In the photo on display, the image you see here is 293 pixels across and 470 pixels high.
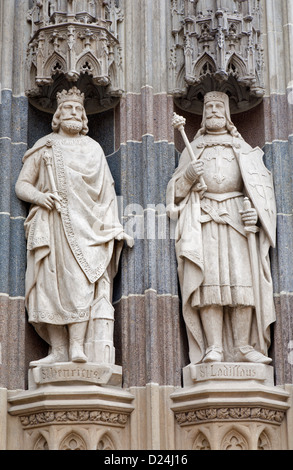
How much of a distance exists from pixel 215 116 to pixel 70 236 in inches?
80.5

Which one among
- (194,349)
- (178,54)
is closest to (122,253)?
(194,349)

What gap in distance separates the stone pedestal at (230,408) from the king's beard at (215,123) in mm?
2565

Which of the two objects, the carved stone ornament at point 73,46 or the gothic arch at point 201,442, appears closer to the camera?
the gothic arch at point 201,442

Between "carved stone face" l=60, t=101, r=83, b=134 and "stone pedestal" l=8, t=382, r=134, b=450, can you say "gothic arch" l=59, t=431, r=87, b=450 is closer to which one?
"stone pedestal" l=8, t=382, r=134, b=450

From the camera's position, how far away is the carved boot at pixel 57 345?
1118 centimetres

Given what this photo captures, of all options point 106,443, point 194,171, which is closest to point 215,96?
point 194,171

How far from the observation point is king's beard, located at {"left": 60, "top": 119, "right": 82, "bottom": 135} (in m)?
11.9

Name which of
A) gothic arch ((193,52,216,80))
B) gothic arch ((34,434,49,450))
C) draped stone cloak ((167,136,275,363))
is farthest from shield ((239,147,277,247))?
gothic arch ((34,434,49,450))

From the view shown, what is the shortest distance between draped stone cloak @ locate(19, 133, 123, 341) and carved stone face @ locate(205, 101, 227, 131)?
118cm

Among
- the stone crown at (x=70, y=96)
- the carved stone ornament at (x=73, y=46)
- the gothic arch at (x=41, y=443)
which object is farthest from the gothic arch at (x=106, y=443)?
the carved stone ornament at (x=73, y=46)

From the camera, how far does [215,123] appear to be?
39.1 ft

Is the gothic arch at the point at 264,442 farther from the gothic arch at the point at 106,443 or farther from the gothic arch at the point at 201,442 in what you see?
the gothic arch at the point at 106,443

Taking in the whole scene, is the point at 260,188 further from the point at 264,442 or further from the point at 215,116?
the point at 264,442

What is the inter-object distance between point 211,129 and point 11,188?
219cm
